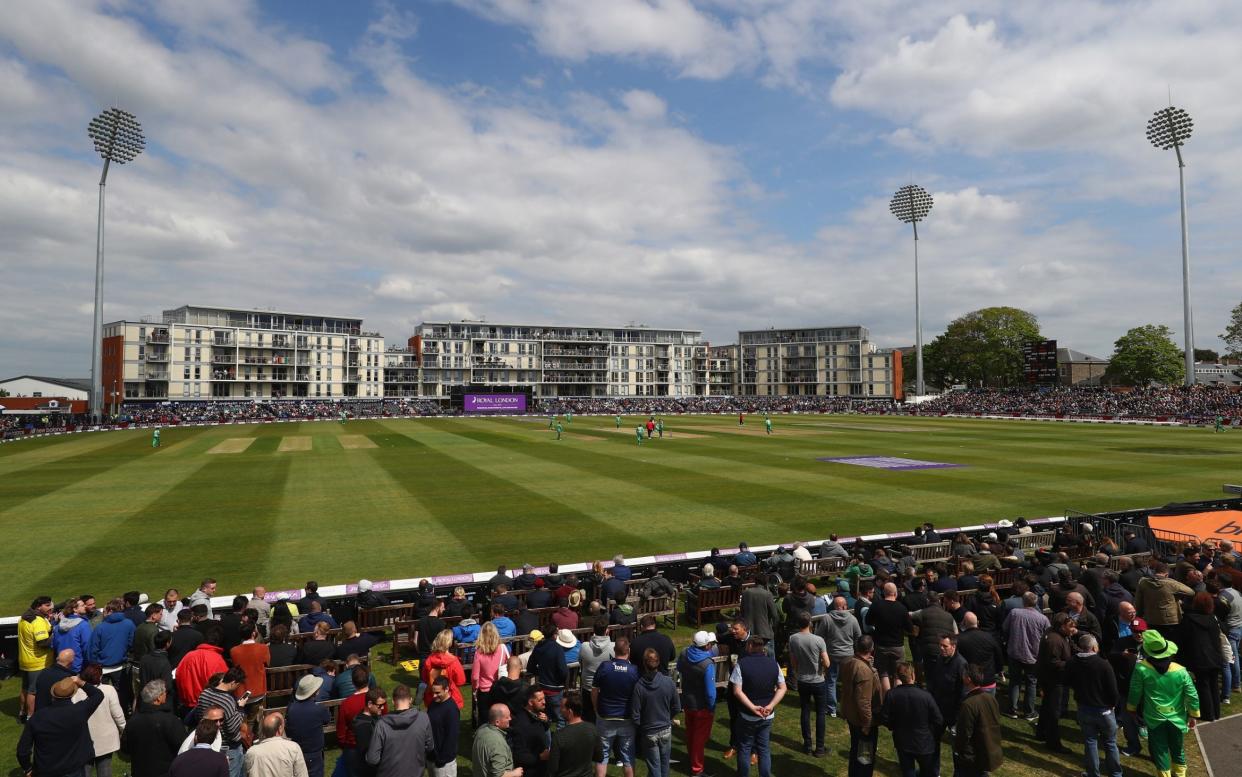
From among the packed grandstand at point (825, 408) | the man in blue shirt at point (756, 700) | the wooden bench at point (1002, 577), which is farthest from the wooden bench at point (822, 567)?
the packed grandstand at point (825, 408)

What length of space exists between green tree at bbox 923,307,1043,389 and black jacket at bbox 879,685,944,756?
130m

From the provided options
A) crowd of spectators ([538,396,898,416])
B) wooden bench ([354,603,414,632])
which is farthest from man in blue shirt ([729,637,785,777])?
crowd of spectators ([538,396,898,416])

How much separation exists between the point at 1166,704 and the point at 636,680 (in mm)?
5768

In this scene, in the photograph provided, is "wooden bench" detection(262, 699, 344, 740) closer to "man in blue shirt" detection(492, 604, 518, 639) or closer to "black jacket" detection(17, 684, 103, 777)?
"black jacket" detection(17, 684, 103, 777)

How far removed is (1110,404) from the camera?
7794cm

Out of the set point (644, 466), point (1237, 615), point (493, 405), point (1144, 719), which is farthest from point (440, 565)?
point (493, 405)

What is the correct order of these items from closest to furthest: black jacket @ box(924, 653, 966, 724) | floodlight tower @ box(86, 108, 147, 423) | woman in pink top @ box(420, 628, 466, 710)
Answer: black jacket @ box(924, 653, 966, 724) → woman in pink top @ box(420, 628, 466, 710) → floodlight tower @ box(86, 108, 147, 423)

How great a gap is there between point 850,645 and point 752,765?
2.07 metres

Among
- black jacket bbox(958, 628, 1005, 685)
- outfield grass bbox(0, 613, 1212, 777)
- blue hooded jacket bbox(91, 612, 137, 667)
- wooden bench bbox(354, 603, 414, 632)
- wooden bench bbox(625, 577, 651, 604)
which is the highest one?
black jacket bbox(958, 628, 1005, 685)

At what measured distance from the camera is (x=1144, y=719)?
714 centimetres

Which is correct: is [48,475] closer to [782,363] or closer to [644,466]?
[644,466]

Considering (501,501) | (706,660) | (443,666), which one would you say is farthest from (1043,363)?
(443,666)

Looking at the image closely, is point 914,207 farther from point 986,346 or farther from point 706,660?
point 706,660

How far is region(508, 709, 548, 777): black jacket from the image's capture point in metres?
6.04
